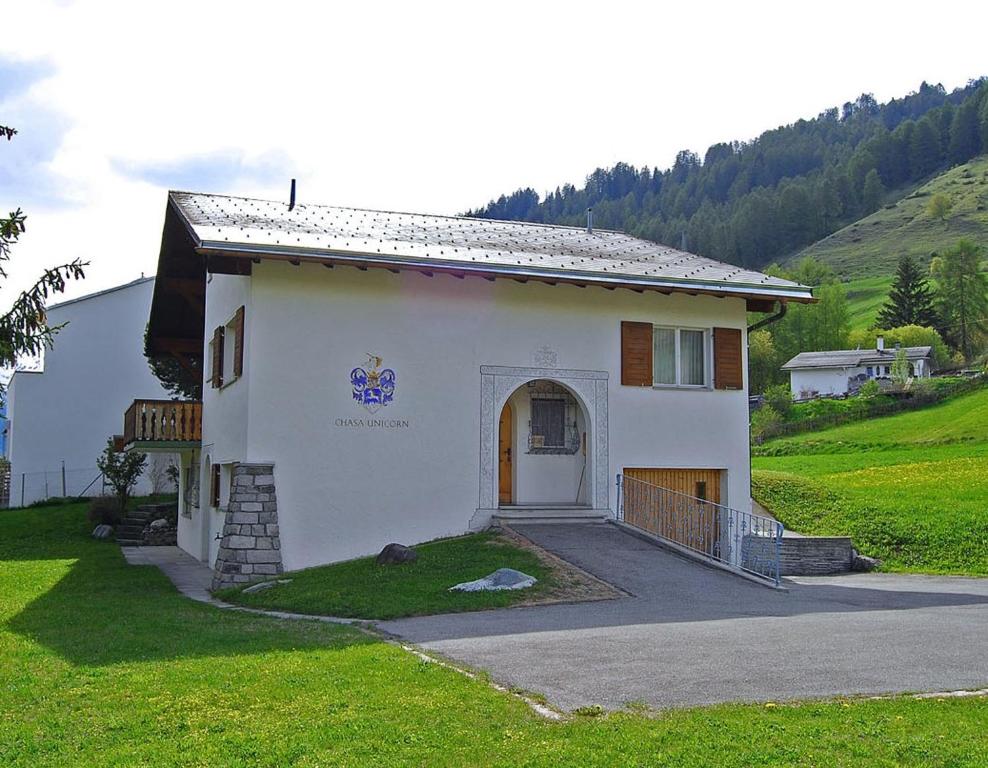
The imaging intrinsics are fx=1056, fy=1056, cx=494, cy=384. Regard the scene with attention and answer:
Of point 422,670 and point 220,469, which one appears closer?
point 422,670

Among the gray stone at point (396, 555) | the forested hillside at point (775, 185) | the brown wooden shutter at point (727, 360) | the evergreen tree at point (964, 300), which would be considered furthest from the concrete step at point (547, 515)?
the forested hillside at point (775, 185)

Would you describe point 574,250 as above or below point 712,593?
above

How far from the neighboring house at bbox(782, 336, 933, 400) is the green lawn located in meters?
59.8

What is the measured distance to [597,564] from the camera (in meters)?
15.1

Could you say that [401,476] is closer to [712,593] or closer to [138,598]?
[138,598]

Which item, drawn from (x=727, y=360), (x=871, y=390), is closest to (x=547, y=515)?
(x=727, y=360)

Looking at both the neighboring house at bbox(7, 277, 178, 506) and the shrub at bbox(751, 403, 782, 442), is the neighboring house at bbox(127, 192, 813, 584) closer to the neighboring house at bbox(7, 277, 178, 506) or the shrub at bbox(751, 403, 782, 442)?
the neighboring house at bbox(7, 277, 178, 506)

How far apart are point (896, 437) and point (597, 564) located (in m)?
30.8

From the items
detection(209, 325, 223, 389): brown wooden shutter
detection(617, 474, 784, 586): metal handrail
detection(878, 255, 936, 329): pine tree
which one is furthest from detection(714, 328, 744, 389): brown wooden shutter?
detection(878, 255, 936, 329): pine tree

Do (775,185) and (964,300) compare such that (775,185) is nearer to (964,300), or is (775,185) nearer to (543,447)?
(964,300)

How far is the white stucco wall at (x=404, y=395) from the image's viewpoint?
1695 cm

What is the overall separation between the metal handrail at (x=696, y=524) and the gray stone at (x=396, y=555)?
449 cm

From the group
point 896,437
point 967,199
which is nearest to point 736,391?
point 896,437

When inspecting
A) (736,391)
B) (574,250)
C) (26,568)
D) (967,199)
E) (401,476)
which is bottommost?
(26,568)
